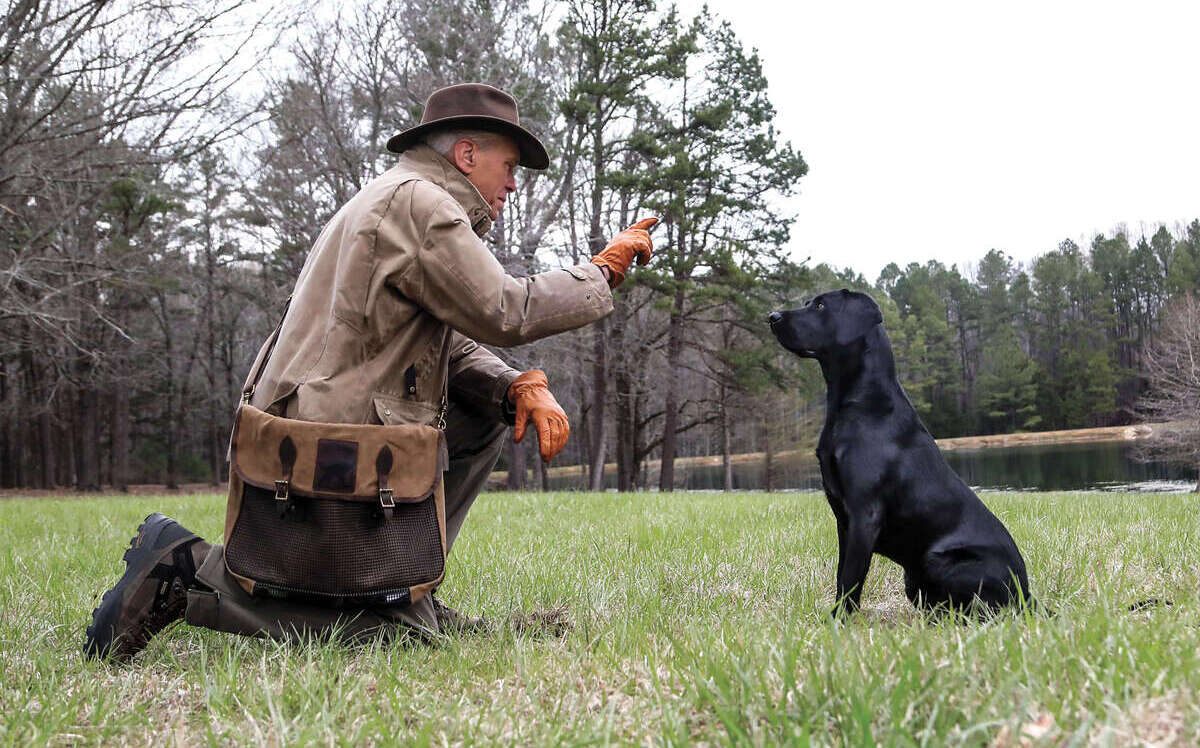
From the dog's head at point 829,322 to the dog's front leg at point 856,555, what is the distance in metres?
0.68

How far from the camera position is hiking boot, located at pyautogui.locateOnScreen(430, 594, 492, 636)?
120 inches

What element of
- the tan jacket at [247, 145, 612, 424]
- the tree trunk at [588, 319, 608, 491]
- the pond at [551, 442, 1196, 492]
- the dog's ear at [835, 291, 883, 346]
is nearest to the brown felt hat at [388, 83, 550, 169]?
the tan jacket at [247, 145, 612, 424]

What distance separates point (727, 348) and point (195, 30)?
780 inches

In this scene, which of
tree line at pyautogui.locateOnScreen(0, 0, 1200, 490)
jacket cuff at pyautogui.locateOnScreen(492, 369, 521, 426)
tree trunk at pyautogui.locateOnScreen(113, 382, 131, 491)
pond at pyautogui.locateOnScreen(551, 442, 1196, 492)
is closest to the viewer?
jacket cuff at pyautogui.locateOnScreen(492, 369, 521, 426)

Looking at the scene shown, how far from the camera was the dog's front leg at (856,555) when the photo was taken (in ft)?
9.45

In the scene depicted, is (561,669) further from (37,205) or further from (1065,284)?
(1065,284)

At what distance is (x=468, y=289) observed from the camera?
2801 mm

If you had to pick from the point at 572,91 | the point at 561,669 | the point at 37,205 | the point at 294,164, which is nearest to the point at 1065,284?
A: the point at 572,91

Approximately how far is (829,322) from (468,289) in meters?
1.41

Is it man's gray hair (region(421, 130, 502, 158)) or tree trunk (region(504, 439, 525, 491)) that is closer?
man's gray hair (region(421, 130, 502, 158))

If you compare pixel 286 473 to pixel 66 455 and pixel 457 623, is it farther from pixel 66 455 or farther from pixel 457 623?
pixel 66 455

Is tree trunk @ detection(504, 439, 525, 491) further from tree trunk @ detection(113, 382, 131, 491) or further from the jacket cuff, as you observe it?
the jacket cuff

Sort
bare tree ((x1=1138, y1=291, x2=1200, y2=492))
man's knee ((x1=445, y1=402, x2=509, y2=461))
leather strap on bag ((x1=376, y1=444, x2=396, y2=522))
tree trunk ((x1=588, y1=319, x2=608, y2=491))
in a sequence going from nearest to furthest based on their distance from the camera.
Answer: leather strap on bag ((x1=376, y1=444, x2=396, y2=522)) → man's knee ((x1=445, y1=402, x2=509, y2=461)) → tree trunk ((x1=588, y1=319, x2=608, y2=491)) → bare tree ((x1=1138, y1=291, x2=1200, y2=492))

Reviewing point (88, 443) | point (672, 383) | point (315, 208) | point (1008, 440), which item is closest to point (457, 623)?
point (315, 208)
